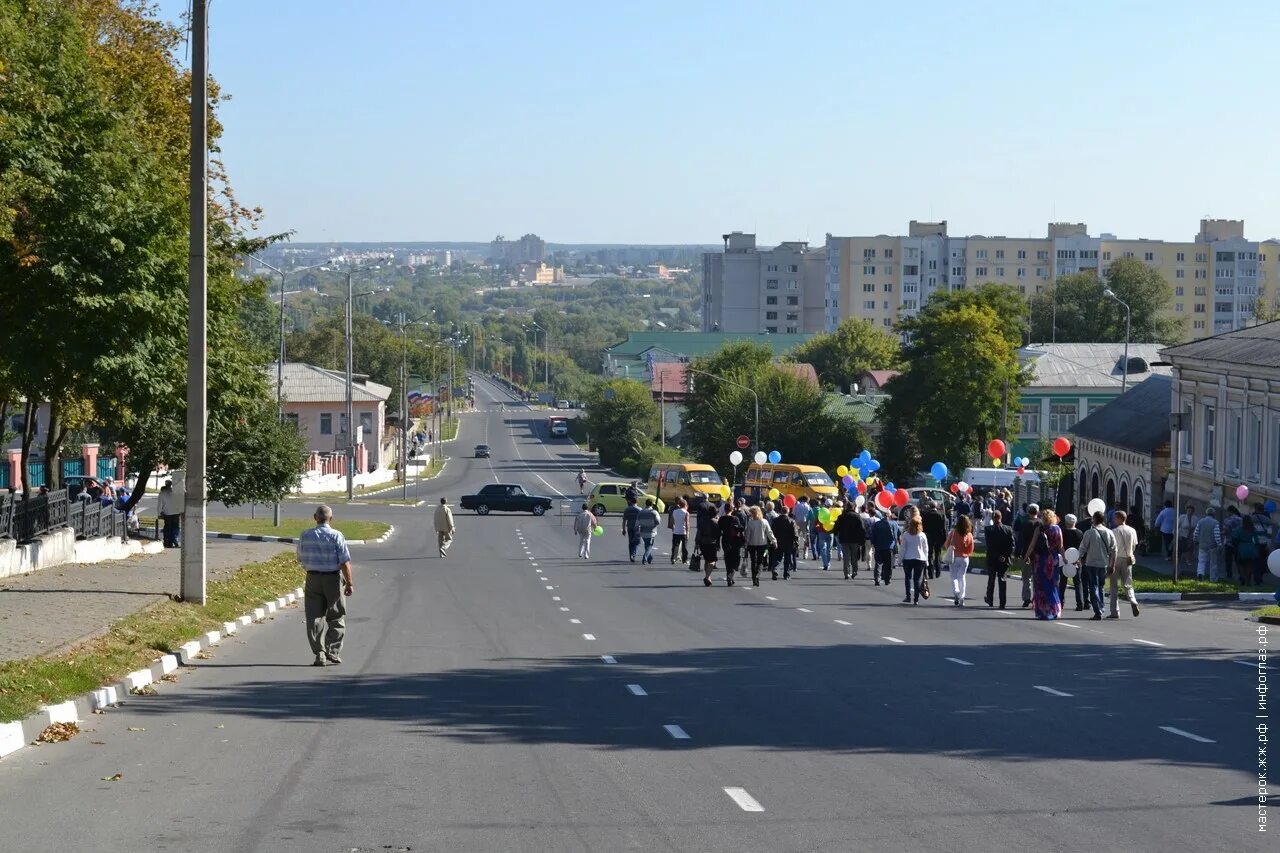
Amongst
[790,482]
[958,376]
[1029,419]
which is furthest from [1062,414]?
[790,482]

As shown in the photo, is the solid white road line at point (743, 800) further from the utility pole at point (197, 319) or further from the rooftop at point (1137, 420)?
the rooftop at point (1137, 420)

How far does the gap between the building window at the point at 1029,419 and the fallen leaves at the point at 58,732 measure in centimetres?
7732

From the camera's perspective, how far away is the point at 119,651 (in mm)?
15508

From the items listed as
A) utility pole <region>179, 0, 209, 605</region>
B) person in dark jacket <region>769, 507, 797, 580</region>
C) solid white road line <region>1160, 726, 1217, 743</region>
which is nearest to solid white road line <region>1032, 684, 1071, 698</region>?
solid white road line <region>1160, 726, 1217, 743</region>

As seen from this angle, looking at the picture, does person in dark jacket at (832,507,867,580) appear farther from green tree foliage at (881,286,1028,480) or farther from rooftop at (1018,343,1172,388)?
rooftop at (1018,343,1172,388)

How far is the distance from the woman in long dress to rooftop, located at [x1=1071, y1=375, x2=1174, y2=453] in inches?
1156

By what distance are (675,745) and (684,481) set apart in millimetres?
55242

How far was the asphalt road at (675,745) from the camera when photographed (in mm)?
8914

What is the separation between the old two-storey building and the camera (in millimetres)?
41781

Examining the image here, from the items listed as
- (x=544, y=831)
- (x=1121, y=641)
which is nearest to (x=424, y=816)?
(x=544, y=831)

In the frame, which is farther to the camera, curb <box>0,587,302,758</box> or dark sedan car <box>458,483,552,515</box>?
dark sedan car <box>458,483,552,515</box>

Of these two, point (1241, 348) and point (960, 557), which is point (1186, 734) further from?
point (1241, 348)

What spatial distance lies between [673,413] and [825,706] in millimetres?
119854

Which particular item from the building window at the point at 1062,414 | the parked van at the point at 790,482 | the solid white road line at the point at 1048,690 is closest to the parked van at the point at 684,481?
the parked van at the point at 790,482
